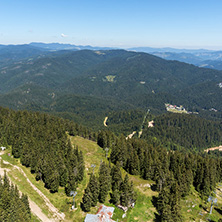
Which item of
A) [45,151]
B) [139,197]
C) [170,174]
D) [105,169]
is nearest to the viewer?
[105,169]

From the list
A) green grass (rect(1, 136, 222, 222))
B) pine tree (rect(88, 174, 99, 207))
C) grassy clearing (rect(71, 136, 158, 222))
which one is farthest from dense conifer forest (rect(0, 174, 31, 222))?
grassy clearing (rect(71, 136, 158, 222))

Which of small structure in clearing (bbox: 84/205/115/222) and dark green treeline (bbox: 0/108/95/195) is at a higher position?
dark green treeline (bbox: 0/108/95/195)

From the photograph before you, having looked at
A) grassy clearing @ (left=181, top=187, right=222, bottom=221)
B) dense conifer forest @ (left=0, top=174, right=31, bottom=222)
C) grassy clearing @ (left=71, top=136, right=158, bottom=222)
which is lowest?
grassy clearing @ (left=181, top=187, right=222, bottom=221)

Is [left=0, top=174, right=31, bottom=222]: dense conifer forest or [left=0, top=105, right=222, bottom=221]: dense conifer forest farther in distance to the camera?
[left=0, top=105, right=222, bottom=221]: dense conifer forest

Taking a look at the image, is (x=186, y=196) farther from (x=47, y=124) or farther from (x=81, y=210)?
(x=47, y=124)

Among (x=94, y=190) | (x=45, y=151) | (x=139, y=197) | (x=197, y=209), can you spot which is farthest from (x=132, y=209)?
(x=45, y=151)

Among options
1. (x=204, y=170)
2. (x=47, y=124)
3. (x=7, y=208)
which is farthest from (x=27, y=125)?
(x=204, y=170)

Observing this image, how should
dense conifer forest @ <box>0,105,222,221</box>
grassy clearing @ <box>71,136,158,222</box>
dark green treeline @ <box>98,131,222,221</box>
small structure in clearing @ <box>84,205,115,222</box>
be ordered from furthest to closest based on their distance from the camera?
dense conifer forest @ <box>0,105,222,221</box> → dark green treeline @ <box>98,131,222,221</box> → grassy clearing @ <box>71,136,158,222</box> → small structure in clearing @ <box>84,205,115,222</box>

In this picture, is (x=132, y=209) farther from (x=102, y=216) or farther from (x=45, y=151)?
(x=45, y=151)

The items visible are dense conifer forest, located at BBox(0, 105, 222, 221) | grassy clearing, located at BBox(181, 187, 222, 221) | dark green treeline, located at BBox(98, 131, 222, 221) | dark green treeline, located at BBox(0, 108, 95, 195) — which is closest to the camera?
dark green treeline, located at BBox(98, 131, 222, 221)

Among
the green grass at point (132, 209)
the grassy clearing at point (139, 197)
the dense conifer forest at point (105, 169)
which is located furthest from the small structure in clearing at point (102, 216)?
the dense conifer forest at point (105, 169)

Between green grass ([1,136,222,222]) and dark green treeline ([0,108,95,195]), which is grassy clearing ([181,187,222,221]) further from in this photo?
dark green treeline ([0,108,95,195])
